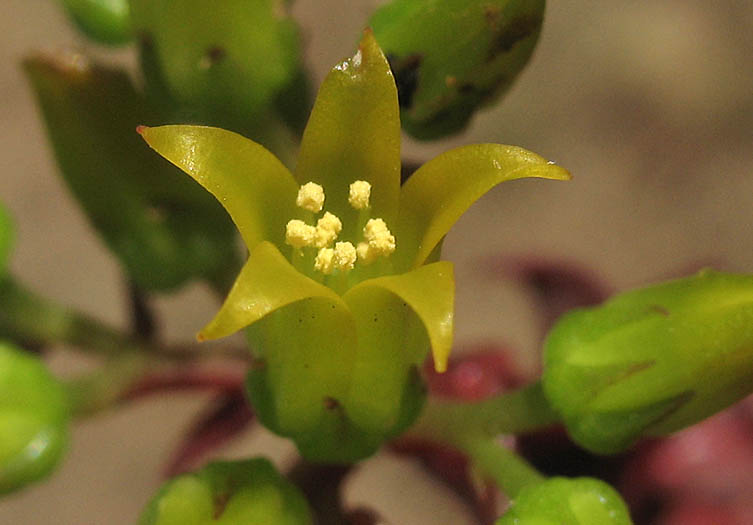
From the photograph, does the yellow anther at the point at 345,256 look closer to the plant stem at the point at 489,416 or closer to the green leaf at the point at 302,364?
the green leaf at the point at 302,364

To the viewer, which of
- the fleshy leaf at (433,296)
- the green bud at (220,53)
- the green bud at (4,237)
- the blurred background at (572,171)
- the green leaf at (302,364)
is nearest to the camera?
the fleshy leaf at (433,296)

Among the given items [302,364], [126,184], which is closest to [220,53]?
[126,184]

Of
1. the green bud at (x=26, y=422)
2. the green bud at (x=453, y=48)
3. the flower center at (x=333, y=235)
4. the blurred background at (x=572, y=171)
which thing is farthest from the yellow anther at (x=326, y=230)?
the blurred background at (x=572, y=171)

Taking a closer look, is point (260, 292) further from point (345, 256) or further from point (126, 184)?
point (126, 184)

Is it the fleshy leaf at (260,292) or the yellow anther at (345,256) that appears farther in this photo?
the yellow anther at (345,256)

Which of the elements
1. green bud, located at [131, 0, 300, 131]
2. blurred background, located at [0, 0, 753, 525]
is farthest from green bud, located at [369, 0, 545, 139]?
blurred background, located at [0, 0, 753, 525]

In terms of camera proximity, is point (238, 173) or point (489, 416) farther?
point (489, 416)

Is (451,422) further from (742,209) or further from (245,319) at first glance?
(742,209)
